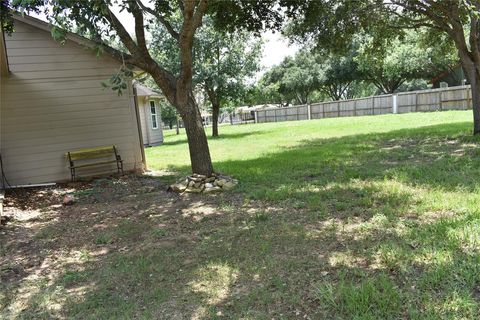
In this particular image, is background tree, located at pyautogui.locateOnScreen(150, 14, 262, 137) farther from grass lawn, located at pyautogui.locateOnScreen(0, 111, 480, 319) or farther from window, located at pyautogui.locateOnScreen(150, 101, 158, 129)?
grass lawn, located at pyautogui.locateOnScreen(0, 111, 480, 319)

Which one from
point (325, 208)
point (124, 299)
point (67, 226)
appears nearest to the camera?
point (124, 299)

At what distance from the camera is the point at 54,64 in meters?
9.70

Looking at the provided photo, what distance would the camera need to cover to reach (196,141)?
311 inches

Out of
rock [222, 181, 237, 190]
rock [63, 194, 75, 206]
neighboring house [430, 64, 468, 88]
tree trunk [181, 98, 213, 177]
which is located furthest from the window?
neighboring house [430, 64, 468, 88]

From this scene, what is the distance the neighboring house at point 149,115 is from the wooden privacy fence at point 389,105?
1568 cm

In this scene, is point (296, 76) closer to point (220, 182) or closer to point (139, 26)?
point (139, 26)

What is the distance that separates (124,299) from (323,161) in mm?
6787

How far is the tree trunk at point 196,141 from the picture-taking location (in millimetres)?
7801

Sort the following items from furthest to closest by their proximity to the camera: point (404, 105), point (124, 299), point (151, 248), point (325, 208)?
point (404, 105), point (325, 208), point (151, 248), point (124, 299)

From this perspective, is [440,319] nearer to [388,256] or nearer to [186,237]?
[388,256]

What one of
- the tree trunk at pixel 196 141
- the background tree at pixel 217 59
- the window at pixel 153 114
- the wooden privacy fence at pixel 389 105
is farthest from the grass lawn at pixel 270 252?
the wooden privacy fence at pixel 389 105

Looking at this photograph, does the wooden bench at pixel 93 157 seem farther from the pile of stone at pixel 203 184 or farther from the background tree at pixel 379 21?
the background tree at pixel 379 21

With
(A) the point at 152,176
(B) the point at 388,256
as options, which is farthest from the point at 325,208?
(A) the point at 152,176

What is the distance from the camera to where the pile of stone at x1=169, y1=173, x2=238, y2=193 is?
7.40 m
